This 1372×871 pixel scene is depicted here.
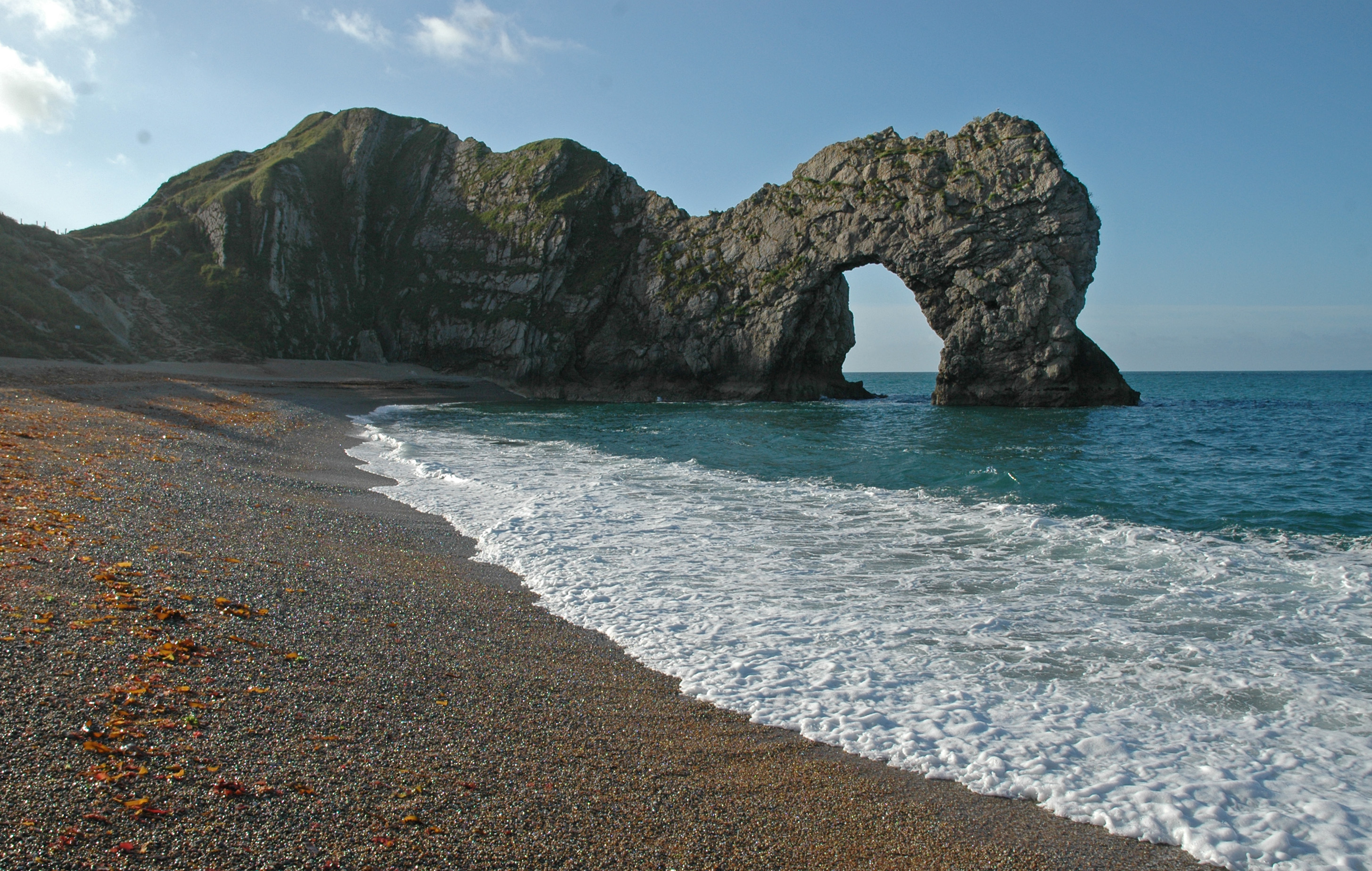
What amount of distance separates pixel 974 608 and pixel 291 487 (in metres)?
10.8

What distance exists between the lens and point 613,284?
5612 cm

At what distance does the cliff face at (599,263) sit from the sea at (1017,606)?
79.1ft

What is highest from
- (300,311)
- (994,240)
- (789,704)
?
(994,240)

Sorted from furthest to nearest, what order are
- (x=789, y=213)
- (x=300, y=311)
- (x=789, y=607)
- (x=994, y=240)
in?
1. (x=300, y=311)
2. (x=789, y=213)
3. (x=994, y=240)
4. (x=789, y=607)

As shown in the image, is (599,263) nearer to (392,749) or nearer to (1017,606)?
(1017,606)

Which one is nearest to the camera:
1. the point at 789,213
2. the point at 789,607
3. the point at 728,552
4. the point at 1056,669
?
the point at 1056,669

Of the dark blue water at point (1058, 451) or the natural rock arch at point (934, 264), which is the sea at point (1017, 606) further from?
the natural rock arch at point (934, 264)

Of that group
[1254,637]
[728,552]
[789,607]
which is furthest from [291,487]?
[1254,637]

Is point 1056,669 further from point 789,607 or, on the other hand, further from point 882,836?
point 882,836

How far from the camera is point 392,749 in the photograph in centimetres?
395

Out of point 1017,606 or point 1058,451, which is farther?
point 1058,451

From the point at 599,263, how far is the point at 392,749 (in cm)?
5550

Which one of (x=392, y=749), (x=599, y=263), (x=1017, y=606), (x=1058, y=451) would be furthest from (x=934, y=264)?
(x=392, y=749)

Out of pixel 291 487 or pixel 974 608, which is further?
pixel 291 487
